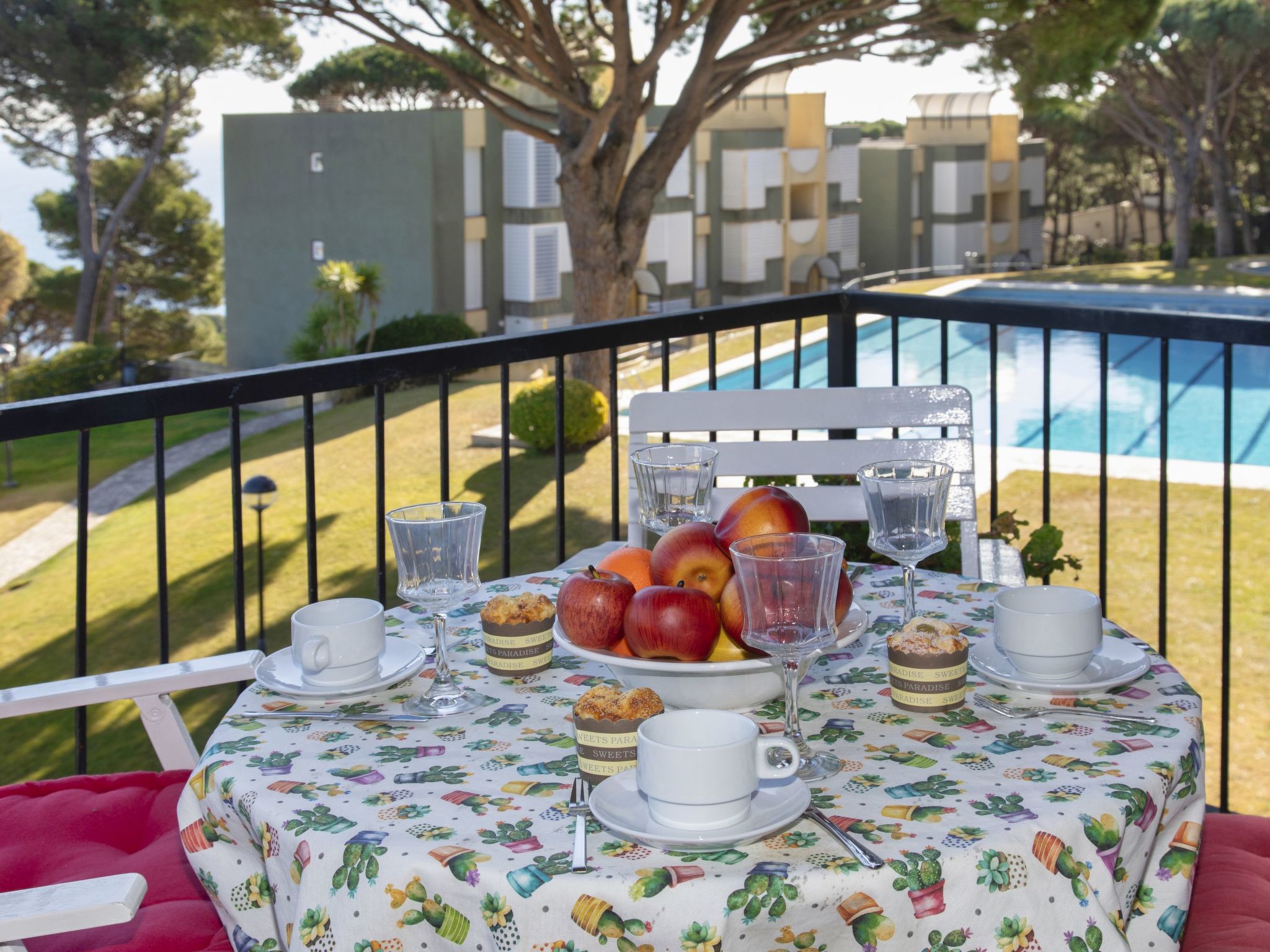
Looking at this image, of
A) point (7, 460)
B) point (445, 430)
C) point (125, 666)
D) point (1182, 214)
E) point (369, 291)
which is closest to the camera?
point (445, 430)

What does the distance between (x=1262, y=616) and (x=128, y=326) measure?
2378cm

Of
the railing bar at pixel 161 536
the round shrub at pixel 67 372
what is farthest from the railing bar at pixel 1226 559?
the round shrub at pixel 67 372

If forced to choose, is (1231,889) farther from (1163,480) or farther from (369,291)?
(369,291)

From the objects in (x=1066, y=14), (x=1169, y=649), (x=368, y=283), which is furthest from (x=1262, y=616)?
(x=368, y=283)

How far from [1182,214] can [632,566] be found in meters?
23.6

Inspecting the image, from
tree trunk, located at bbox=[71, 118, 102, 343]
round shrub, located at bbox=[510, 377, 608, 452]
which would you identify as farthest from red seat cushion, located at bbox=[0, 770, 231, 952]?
tree trunk, located at bbox=[71, 118, 102, 343]

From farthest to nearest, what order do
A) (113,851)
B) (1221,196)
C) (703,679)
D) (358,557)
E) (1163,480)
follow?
(1221,196) → (358,557) → (1163,480) → (113,851) → (703,679)

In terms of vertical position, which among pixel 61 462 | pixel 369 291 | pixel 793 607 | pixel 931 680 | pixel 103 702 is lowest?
pixel 61 462

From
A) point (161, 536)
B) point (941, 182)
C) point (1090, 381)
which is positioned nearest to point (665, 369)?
point (161, 536)

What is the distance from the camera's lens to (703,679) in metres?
1.27

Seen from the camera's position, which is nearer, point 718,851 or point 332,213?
point 718,851

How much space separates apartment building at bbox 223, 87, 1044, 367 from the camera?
19.3 metres

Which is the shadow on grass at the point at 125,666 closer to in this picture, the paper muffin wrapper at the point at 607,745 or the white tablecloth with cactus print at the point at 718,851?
the white tablecloth with cactus print at the point at 718,851

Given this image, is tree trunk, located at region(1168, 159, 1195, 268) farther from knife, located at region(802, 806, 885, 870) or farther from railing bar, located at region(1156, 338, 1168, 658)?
knife, located at region(802, 806, 885, 870)
